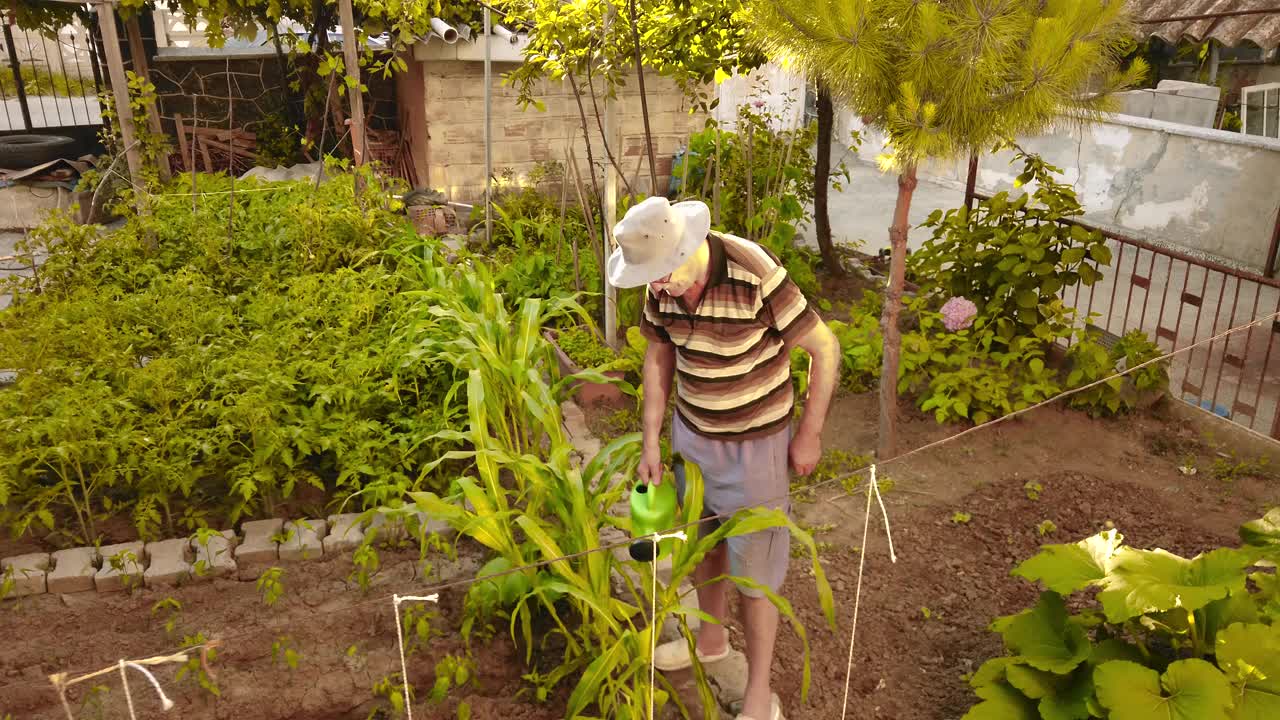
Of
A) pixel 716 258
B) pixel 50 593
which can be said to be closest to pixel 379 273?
pixel 50 593

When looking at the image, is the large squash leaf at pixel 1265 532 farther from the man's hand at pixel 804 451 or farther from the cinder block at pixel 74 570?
the cinder block at pixel 74 570

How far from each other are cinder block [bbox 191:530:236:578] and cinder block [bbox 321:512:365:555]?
12.6 inches

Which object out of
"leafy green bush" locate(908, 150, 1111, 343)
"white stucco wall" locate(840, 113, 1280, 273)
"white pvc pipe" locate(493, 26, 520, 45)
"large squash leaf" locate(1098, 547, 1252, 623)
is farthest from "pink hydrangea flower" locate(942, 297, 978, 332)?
"white pvc pipe" locate(493, 26, 520, 45)

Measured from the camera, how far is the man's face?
2521 millimetres

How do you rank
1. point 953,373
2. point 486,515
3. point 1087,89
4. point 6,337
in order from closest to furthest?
point 486,515, point 1087,89, point 6,337, point 953,373

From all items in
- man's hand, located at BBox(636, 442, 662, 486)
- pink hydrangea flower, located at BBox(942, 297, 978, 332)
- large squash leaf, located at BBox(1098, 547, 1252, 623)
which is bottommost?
large squash leaf, located at BBox(1098, 547, 1252, 623)

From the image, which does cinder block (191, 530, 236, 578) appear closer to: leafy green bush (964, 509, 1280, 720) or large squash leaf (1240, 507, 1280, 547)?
leafy green bush (964, 509, 1280, 720)

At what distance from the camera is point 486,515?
284 centimetres

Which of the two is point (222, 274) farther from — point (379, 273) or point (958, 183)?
point (958, 183)

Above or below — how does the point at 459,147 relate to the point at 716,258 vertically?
below

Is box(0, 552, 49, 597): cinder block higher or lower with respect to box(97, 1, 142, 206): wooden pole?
lower

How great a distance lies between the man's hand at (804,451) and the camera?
273cm

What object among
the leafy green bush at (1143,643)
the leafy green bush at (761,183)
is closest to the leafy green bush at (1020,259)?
the leafy green bush at (761,183)

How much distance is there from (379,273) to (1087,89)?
3450 mm
